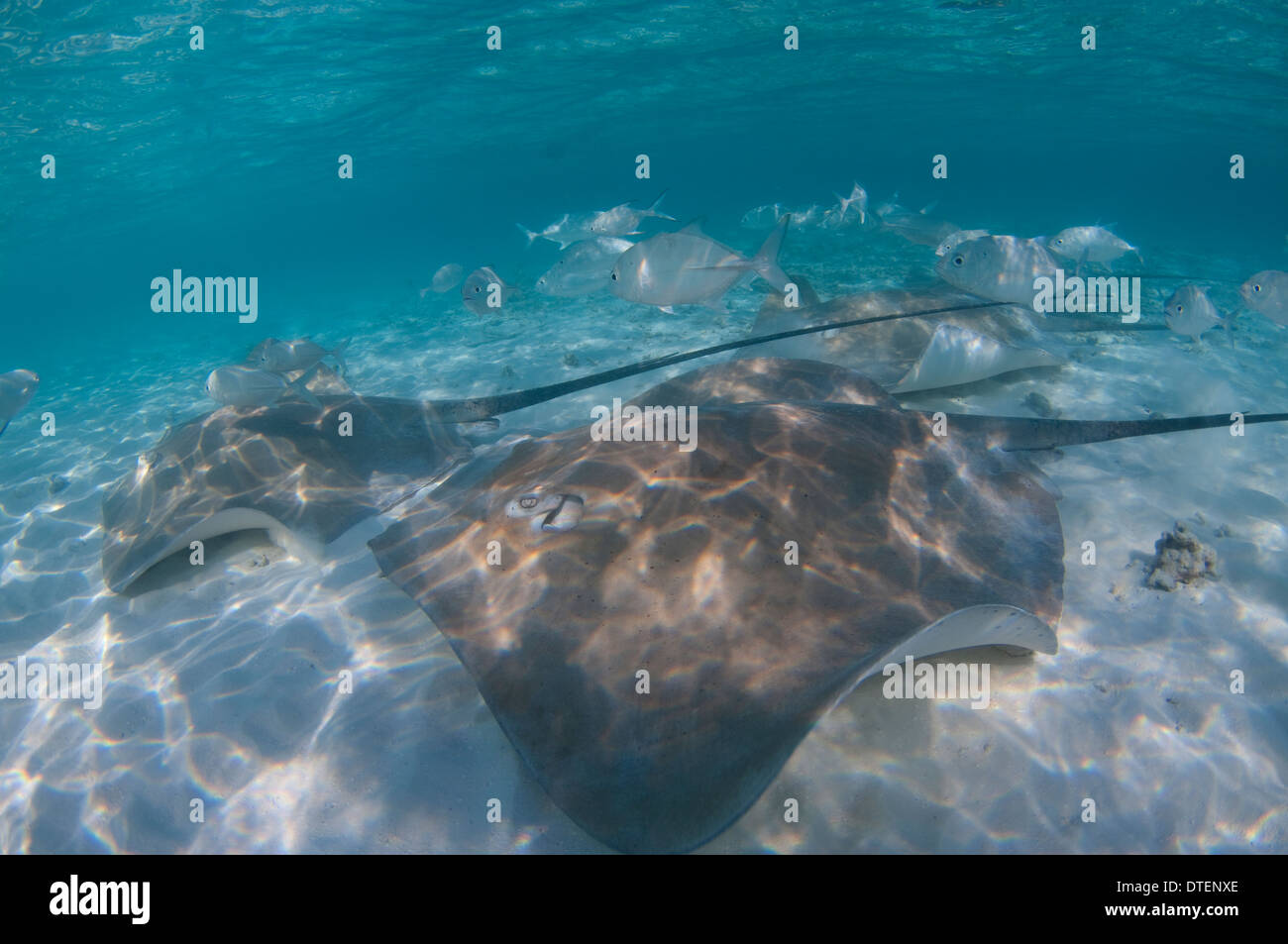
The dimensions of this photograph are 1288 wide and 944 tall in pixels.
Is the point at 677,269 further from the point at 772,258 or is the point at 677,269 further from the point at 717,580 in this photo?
the point at 717,580

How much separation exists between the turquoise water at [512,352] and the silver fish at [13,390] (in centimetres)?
138

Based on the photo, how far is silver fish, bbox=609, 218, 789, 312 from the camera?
5.68 meters

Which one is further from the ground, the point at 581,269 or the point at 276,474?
the point at 581,269

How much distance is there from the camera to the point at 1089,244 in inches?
388

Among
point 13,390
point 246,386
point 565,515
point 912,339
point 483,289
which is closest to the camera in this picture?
point 565,515

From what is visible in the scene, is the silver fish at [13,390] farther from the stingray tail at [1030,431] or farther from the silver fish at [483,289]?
the stingray tail at [1030,431]

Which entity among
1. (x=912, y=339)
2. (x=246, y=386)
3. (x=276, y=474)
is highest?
(x=912, y=339)

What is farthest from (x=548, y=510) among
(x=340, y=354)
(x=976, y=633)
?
(x=340, y=354)


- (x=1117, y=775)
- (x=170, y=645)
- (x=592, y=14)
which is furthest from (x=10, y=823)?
(x=592, y=14)

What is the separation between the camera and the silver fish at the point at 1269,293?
291 inches

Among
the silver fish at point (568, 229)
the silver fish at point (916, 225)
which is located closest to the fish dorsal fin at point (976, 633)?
the silver fish at point (568, 229)

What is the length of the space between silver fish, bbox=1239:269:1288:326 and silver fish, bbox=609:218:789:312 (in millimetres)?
6823

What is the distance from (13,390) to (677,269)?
840 centimetres
